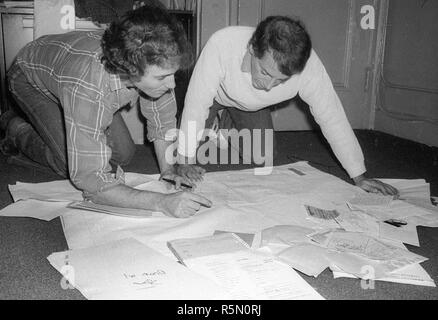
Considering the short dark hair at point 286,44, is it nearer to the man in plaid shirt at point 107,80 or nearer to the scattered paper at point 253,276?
the man in plaid shirt at point 107,80

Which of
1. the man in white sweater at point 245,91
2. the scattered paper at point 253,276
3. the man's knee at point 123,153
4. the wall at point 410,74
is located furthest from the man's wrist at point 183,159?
the wall at point 410,74

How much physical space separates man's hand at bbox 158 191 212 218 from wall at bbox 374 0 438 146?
1.71 metres

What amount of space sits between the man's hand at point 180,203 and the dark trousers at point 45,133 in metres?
0.48

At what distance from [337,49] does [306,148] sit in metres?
0.81

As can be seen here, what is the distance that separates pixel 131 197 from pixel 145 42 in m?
0.37

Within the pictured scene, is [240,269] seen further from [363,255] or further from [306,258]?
[363,255]

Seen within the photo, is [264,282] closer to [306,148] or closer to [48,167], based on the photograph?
[48,167]

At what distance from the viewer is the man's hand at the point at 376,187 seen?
1290mm

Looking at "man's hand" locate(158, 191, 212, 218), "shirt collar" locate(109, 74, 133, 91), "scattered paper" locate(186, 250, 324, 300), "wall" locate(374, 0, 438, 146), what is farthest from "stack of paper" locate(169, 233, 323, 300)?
"wall" locate(374, 0, 438, 146)

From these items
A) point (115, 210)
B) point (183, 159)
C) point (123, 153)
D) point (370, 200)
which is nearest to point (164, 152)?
point (183, 159)

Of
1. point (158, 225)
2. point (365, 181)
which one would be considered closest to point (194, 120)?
point (158, 225)

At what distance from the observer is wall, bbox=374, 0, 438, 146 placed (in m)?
2.26

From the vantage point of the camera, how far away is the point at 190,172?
1.36 meters
